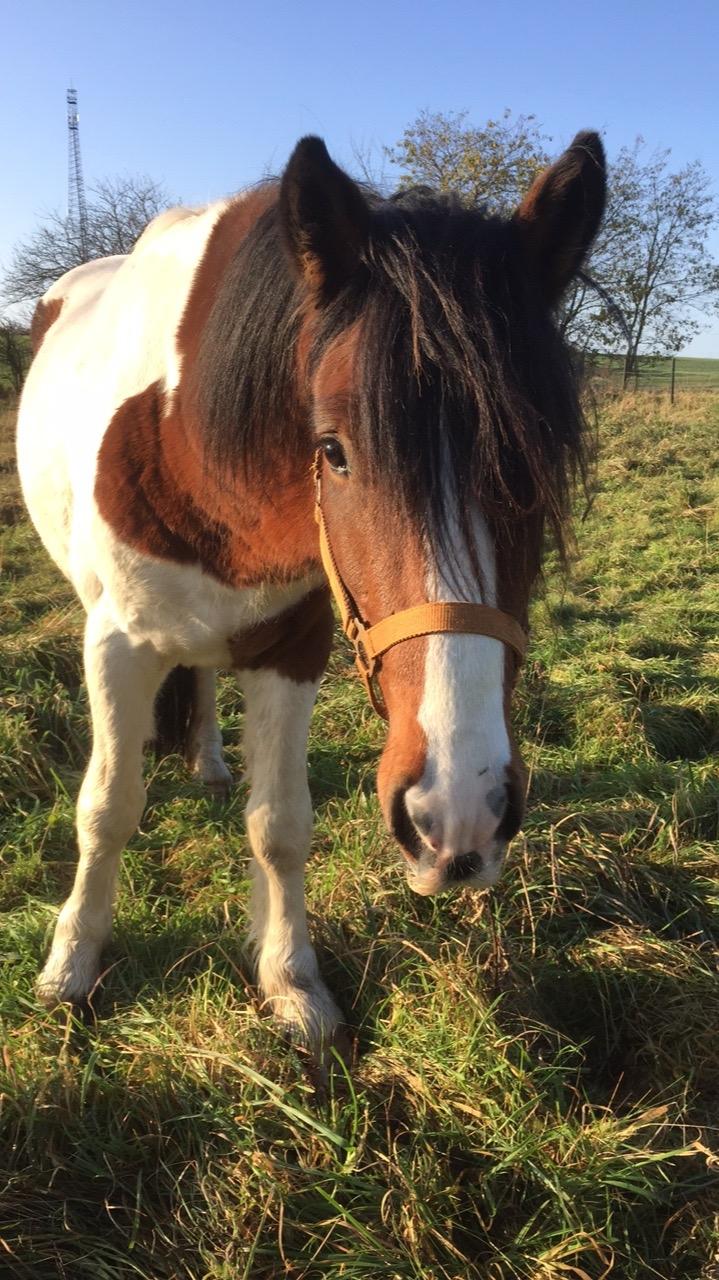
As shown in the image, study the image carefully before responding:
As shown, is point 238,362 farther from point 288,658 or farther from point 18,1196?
point 18,1196

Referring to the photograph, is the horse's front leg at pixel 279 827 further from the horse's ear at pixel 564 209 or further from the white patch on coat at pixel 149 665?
the horse's ear at pixel 564 209

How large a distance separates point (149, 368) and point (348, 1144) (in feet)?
6.60

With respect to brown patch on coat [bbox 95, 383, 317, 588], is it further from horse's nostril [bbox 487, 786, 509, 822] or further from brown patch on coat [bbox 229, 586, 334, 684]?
horse's nostril [bbox 487, 786, 509, 822]

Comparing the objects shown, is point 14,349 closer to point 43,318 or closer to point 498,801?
point 43,318

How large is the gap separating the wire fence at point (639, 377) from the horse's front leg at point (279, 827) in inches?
49.2

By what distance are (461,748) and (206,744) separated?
251 cm

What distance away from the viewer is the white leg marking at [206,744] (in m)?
3.54

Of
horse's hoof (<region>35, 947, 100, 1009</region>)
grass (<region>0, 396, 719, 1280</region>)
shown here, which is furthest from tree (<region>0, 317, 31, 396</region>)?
horse's hoof (<region>35, 947, 100, 1009</region>)

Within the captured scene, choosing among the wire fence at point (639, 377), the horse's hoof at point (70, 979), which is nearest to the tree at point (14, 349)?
the wire fence at point (639, 377)

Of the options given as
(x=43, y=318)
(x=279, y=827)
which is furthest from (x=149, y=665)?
(x=43, y=318)

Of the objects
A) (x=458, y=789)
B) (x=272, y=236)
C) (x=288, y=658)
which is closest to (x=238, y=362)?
(x=272, y=236)

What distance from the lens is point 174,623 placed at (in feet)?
7.33

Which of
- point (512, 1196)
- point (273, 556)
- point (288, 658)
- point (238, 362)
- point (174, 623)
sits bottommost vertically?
point (512, 1196)

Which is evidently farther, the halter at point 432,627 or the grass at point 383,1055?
the grass at point 383,1055
